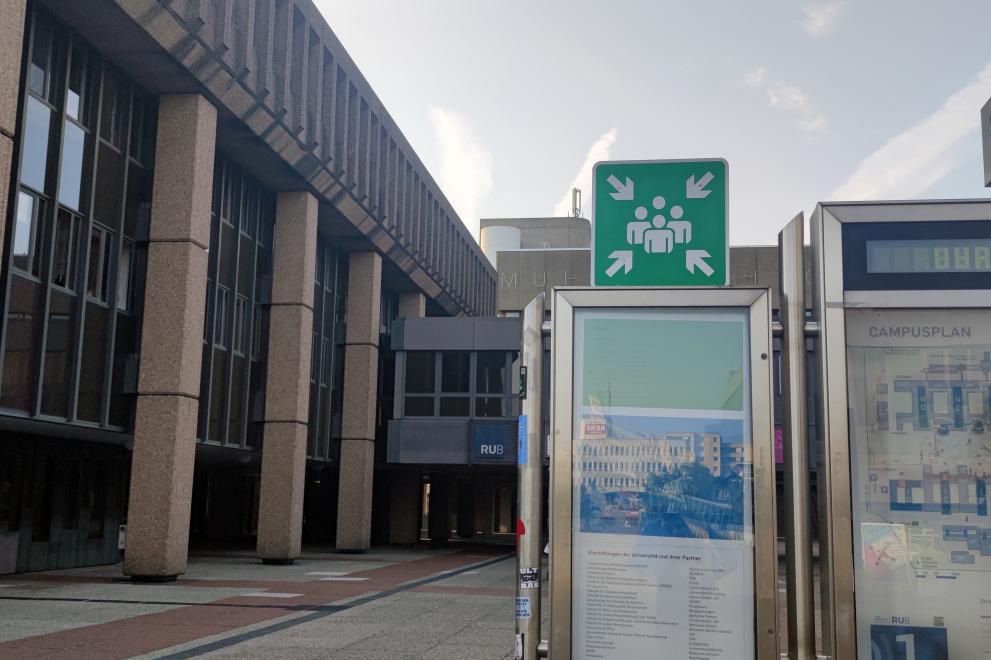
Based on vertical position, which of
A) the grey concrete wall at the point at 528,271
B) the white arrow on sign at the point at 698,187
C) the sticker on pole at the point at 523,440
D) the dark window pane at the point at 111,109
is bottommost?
the sticker on pole at the point at 523,440

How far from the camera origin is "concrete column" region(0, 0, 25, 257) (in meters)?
13.5

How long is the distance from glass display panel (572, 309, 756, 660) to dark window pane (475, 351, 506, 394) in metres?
27.6

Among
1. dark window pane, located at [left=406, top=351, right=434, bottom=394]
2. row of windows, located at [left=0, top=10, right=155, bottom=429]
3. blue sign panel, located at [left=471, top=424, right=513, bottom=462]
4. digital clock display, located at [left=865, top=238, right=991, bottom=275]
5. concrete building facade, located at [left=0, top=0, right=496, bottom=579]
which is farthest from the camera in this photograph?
dark window pane, located at [left=406, top=351, right=434, bottom=394]

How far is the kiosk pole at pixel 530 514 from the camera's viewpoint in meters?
4.57

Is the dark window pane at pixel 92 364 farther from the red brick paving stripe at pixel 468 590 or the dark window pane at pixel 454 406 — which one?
the dark window pane at pixel 454 406

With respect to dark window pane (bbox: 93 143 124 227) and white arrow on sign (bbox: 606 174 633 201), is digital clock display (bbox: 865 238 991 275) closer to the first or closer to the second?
white arrow on sign (bbox: 606 174 633 201)

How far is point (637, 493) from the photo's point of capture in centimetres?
475

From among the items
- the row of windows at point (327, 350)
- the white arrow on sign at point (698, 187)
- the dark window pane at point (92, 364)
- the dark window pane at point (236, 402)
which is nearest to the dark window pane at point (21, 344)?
the dark window pane at point (92, 364)

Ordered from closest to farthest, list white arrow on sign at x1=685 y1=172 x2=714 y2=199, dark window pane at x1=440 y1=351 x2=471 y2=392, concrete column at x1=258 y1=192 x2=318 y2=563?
white arrow on sign at x1=685 y1=172 x2=714 y2=199 < concrete column at x1=258 y1=192 x2=318 y2=563 < dark window pane at x1=440 y1=351 x2=471 y2=392

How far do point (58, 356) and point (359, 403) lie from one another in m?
14.4

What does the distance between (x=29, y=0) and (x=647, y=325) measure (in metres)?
15.9

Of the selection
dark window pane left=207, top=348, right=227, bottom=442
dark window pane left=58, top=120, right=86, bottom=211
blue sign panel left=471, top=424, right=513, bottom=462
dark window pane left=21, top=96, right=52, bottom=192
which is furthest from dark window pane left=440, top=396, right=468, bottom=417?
dark window pane left=21, top=96, right=52, bottom=192

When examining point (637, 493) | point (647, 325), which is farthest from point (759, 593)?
point (647, 325)

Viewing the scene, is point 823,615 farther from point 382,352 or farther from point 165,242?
point 382,352
